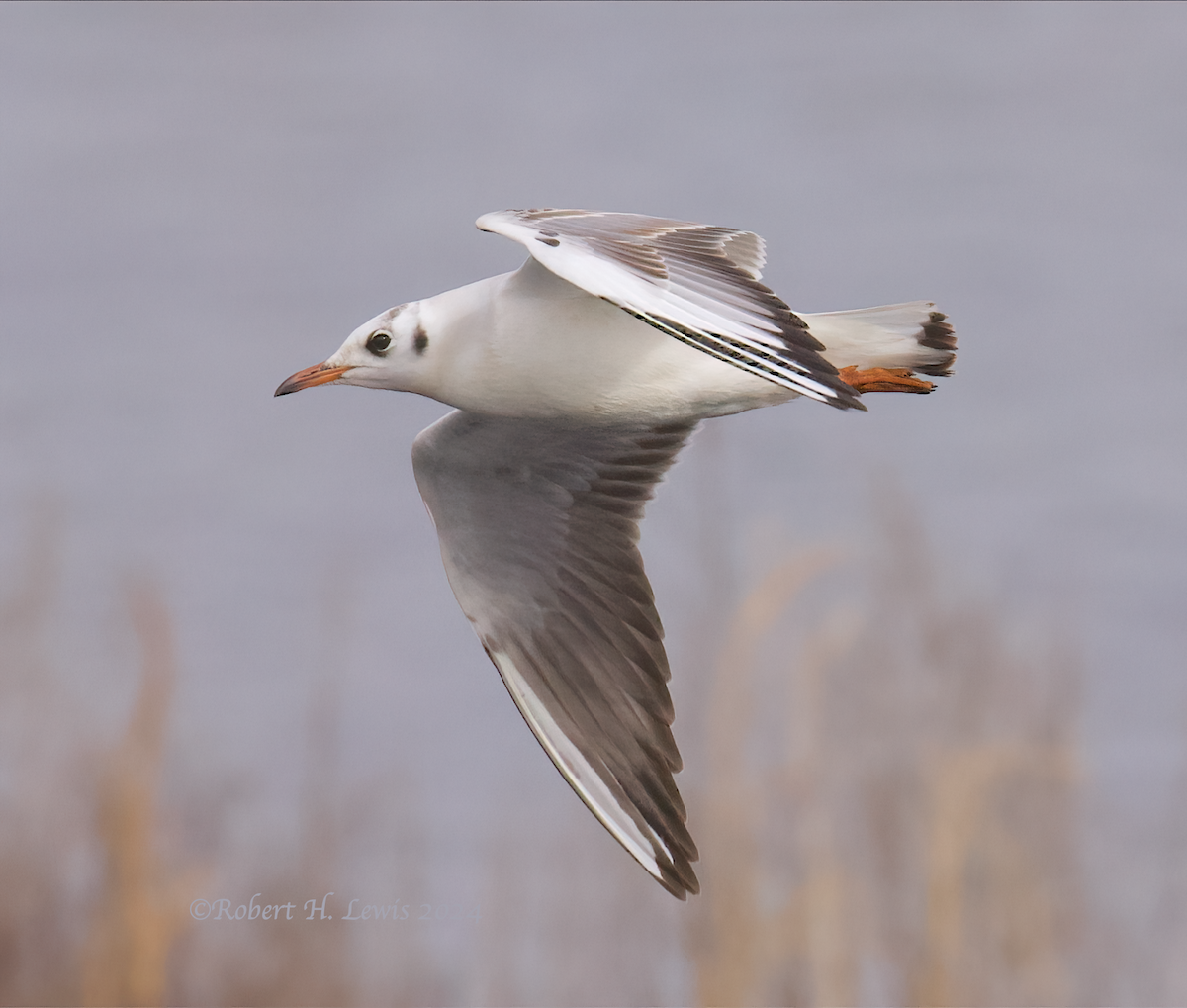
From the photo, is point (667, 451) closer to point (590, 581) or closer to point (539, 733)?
point (590, 581)

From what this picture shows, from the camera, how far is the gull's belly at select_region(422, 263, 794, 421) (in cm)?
571

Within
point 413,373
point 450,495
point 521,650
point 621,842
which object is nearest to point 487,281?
point 413,373

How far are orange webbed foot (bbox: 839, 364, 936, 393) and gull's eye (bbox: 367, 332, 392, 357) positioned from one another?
5.60 feet

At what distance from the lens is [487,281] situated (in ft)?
19.4

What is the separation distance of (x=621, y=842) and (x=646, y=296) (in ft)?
7.90

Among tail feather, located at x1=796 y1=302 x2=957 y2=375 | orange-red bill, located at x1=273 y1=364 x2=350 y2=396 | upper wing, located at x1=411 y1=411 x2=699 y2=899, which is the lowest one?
upper wing, located at x1=411 y1=411 x2=699 y2=899

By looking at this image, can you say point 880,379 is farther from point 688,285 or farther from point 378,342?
point 378,342

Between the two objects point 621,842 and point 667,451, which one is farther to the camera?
point 667,451

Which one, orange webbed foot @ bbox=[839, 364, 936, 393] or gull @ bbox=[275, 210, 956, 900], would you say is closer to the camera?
gull @ bbox=[275, 210, 956, 900]

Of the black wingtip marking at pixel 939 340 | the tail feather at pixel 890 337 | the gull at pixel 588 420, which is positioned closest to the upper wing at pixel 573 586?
the gull at pixel 588 420

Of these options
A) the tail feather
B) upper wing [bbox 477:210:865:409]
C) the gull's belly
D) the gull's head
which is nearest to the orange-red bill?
the gull's head

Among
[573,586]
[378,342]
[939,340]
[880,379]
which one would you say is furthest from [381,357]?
[939,340]

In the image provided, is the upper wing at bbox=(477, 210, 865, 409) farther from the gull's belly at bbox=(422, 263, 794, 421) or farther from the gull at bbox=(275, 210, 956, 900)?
the gull's belly at bbox=(422, 263, 794, 421)

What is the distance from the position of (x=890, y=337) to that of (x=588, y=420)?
3.93 ft
